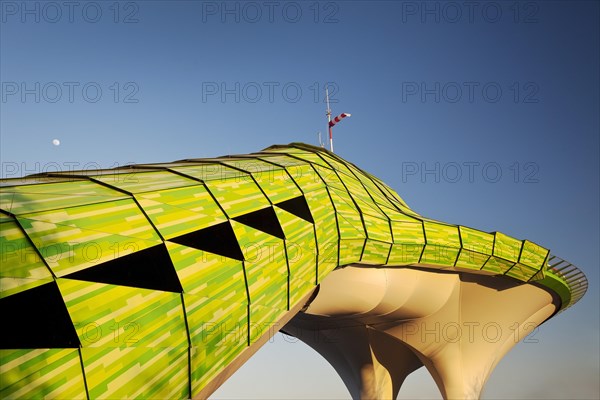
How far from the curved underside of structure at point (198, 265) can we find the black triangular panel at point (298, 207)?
0.06m

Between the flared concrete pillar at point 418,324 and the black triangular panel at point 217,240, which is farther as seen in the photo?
the flared concrete pillar at point 418,324

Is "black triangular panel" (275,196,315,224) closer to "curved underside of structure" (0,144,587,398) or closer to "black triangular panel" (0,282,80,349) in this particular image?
"curved underside of structure" (0,144,587,398)

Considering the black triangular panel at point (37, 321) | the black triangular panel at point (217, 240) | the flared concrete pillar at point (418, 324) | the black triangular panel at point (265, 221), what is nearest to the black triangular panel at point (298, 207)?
the black triangular panel at point (265, 221)

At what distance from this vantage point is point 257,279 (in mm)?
10477

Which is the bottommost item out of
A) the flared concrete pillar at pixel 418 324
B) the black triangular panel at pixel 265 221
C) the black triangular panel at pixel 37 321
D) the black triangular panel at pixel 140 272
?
the flared concrete pillar at pixel 418 324

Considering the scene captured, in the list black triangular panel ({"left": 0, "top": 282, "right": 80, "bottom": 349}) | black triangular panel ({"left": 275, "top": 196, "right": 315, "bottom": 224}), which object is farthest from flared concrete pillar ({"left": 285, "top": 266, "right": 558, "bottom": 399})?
black triangular panel ({"left": 0, "top": 282, "right": 80, "bottom": 349})

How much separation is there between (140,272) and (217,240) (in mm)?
2251

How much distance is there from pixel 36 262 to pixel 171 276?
238 centimetres

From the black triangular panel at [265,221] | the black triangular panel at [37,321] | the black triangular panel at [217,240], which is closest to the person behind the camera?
the black triangular panel at [37,321]

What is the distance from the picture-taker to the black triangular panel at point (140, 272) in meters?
7.38

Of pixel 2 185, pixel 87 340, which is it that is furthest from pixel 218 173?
pixel 87 340

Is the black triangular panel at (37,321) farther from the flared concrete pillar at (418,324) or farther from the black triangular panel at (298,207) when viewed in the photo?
the flared concrete pillar at (418,324)

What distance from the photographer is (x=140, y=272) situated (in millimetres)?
8086

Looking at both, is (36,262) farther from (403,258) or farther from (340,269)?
(403,258)
